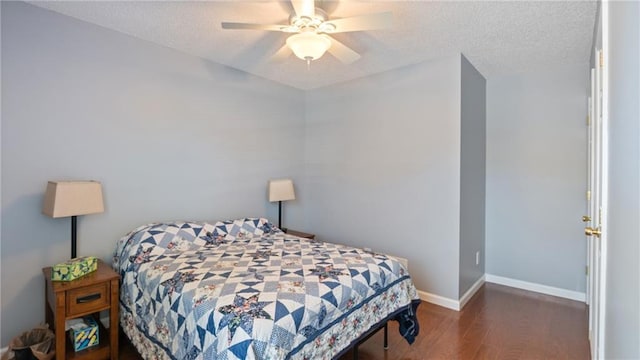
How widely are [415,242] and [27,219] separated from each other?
3296 millimetres

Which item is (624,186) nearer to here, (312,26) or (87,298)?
(312,26)

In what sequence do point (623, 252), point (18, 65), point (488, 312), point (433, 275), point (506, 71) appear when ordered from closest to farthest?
point (623, 252), point (18, 65), point (488, 312), point (433, 275), point (506, 71)

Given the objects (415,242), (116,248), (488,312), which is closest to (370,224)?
(415,242)

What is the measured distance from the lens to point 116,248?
8.42 ft

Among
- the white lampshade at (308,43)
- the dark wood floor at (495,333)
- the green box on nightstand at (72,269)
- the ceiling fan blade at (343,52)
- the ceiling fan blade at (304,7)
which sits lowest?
the dark wood floor at (495,333)

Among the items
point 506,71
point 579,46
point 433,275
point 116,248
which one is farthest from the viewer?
point 506,71

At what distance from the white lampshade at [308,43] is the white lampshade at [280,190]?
1869 millimetres

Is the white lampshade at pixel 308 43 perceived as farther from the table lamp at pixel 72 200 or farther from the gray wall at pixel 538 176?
the gray wall at pixel 538 176

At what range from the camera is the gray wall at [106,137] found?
2.14 meters

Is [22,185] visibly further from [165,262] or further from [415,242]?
[415,242]

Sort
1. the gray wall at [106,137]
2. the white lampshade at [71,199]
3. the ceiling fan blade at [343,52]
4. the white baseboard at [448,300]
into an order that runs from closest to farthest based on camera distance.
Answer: the white lampshade at [71,199] → the gray wall at [106,137] → the ceiling fan blade at [343,52] → the white baseboard at [448,300]

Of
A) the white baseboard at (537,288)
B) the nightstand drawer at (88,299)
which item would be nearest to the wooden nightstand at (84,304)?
the nightstand drawer at (88,299)

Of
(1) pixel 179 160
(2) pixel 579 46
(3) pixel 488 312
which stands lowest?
(3) pixel 488 312

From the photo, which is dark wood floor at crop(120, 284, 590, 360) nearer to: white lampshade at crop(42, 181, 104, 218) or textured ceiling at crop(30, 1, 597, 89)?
white lampshade at crop(42, 181, 104, 218)
